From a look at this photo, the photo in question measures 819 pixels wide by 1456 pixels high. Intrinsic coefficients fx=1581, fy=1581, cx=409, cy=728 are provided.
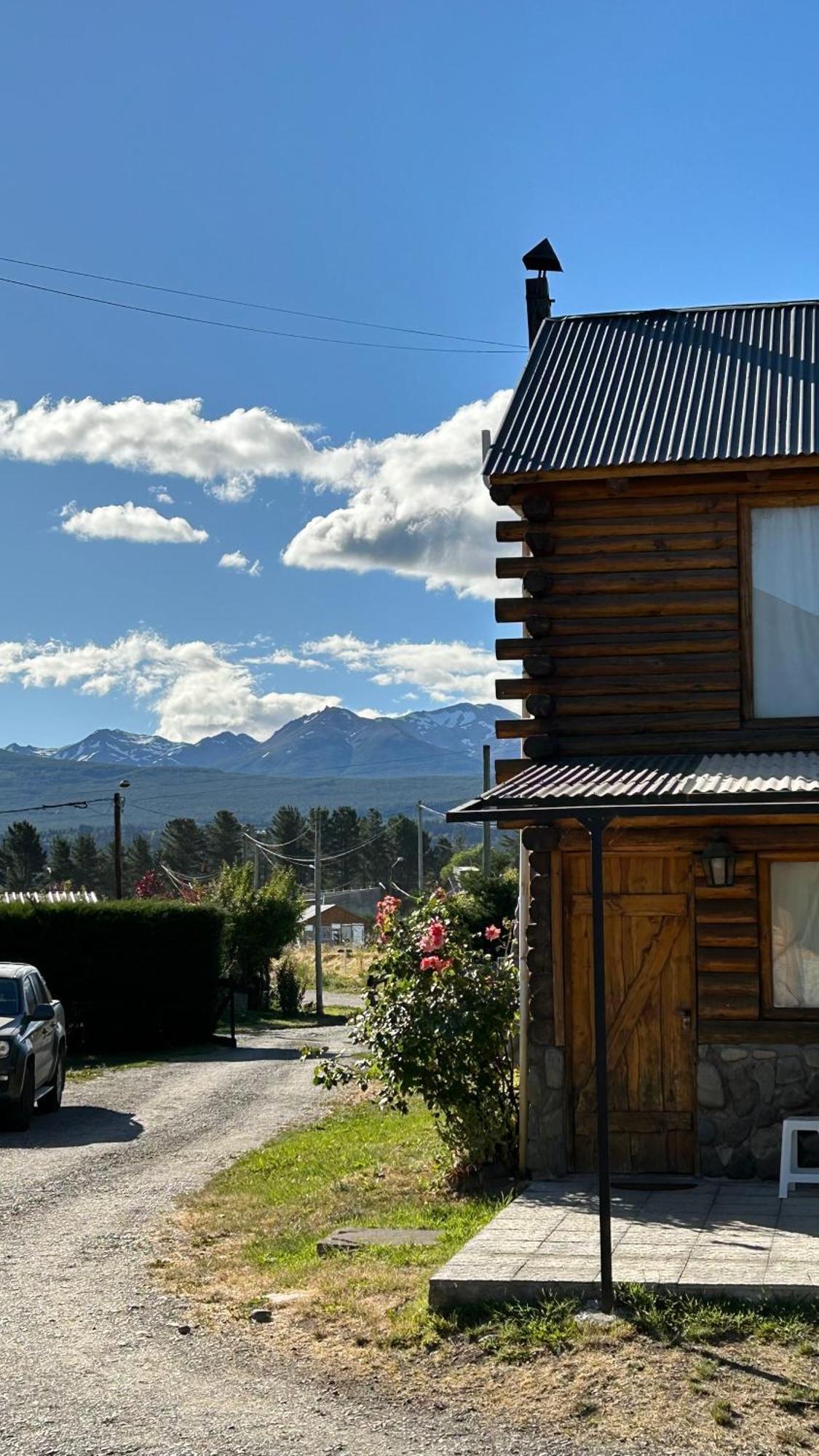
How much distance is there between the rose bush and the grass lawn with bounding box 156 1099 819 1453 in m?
1.25

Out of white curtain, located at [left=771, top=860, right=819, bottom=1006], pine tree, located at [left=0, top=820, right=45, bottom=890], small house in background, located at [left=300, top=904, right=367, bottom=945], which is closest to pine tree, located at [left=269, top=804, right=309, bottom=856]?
small house in background, located at [left=300, top=904, right=367, bottom=945]

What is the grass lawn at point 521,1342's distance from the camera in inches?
260

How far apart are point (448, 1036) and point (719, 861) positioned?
8.06ft

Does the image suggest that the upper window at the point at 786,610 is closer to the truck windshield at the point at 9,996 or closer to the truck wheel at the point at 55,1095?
the truck windshield at the point at 9,996

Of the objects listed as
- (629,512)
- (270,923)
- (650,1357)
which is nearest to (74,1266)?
(650,1357)

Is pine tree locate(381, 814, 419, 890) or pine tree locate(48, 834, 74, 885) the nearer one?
pine tree locate(48, 834, 74, 885)

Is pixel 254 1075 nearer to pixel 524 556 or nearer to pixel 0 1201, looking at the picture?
pixel 0 1201

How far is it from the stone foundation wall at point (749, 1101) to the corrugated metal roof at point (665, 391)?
459 centimetres

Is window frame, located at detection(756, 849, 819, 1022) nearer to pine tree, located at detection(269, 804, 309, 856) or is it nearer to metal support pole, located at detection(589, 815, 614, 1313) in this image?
metal support pole, located at detection(589, 815, 614, 1313)

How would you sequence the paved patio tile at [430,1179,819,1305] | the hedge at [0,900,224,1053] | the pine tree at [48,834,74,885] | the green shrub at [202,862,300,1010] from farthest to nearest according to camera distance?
the pine tree at [48,834,74,885], the green shrub at [202,862,300,1010], the hedge at [0,900,224,1053], the paved patio tile at [430,1179,819,1305]

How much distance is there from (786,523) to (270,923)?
31.7 m

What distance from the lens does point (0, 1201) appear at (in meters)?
12.6

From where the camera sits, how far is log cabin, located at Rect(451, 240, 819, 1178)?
1184 cm

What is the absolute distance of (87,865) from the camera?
388 feet
